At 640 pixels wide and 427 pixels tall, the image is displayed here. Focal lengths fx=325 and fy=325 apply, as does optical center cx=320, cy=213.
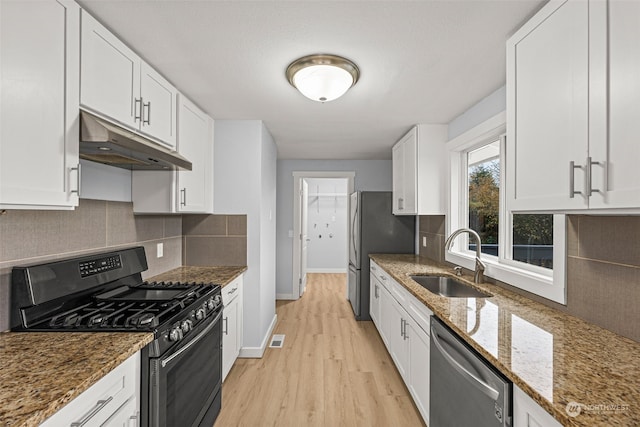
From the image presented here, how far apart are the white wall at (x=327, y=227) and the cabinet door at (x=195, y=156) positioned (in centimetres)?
474

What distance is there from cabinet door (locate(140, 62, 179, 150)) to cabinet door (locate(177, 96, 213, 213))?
0.12 metres

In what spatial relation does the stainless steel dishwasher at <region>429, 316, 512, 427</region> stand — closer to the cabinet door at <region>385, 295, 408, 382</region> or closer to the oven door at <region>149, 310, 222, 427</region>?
the cabinet door at <region>385, 295, 408, 382</region>

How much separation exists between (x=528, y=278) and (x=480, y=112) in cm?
134

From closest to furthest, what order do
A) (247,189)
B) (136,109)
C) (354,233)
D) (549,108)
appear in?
1. (549,108)
2. (136,109)
3. (247,189)
4. (354,233)

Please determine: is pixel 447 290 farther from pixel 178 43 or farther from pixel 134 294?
pixel 178 43

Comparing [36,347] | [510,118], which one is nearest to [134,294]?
[36,347]

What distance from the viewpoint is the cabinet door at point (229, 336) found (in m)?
2.47

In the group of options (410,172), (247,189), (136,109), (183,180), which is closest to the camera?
(136,109)

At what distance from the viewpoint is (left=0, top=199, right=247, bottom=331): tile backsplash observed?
1404 millimetres

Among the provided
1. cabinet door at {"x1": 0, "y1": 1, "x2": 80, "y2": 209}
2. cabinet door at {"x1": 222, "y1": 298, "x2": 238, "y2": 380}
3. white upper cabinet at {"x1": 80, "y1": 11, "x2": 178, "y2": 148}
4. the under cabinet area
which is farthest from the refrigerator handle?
cabinet door at {"x1": 0, "y1": 1, "x2": 80, "y2": 209}

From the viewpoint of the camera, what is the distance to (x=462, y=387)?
4.61ft

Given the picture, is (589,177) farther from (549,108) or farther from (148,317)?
(148,317)

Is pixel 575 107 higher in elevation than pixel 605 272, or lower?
higher

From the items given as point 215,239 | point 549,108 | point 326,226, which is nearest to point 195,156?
point 215,239
